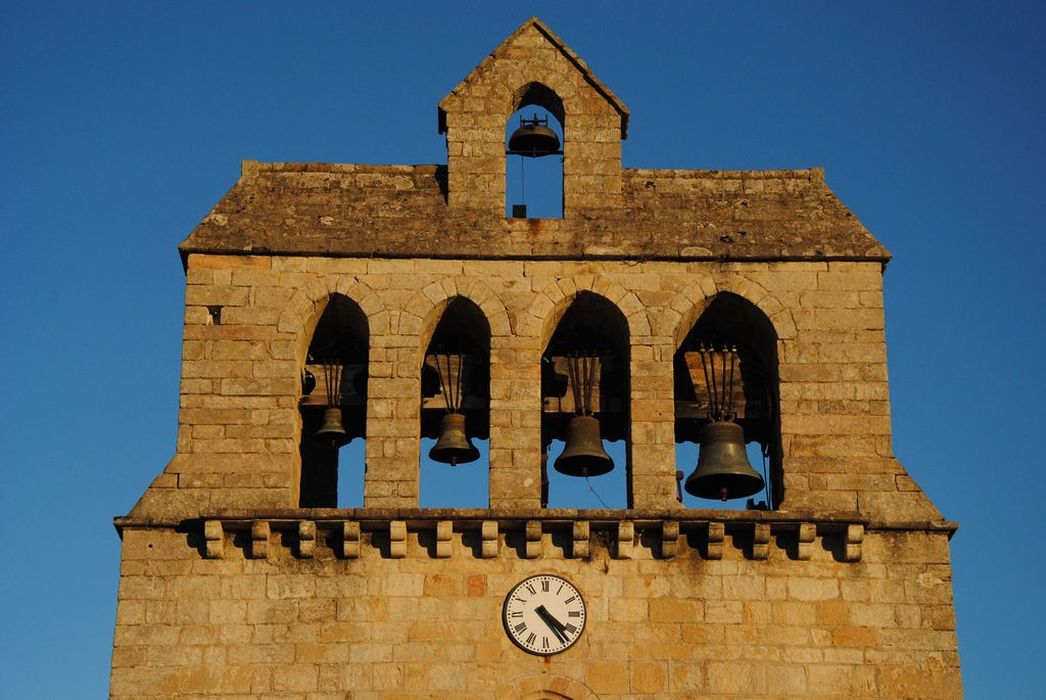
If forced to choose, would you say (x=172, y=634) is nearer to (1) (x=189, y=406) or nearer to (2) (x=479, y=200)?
(1) (x=189, y=406)

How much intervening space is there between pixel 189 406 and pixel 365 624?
3.05 meters

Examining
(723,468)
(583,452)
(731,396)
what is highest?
(731,396)

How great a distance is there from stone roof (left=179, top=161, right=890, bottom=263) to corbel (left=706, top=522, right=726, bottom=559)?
10.6 ft

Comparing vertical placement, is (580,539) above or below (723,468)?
below

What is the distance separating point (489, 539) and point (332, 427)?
243 cm

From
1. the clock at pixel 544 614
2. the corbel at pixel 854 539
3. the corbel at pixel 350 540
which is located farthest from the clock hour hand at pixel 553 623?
the corbel at pixel 854 539

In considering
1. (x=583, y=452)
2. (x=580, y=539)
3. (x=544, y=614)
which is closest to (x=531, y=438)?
(x=583, y=452)

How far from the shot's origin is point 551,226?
2795 cm

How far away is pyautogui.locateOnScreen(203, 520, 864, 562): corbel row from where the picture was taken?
25875mm

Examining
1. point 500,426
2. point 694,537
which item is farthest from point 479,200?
point 694,537

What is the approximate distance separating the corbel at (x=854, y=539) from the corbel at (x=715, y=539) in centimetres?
123

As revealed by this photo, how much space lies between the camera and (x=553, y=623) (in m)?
25.7

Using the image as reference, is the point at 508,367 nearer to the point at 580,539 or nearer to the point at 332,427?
the point at 332,427

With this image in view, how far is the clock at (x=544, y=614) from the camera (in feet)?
83.9
